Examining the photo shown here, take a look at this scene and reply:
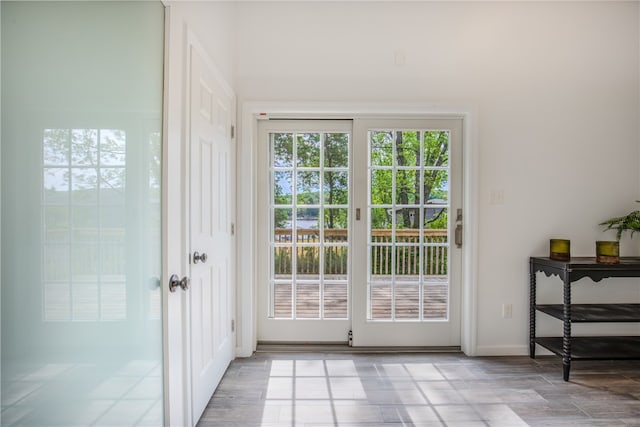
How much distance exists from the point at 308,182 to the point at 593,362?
2.56 meters

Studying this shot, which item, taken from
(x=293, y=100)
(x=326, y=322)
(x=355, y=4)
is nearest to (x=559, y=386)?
(x=326, y=322)

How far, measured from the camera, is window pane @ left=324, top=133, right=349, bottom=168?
9.37ft

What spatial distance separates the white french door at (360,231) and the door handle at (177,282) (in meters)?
1.27

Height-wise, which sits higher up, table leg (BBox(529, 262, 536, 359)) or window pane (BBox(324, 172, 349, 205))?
window pane (BBox(324, 172, 349, 205))

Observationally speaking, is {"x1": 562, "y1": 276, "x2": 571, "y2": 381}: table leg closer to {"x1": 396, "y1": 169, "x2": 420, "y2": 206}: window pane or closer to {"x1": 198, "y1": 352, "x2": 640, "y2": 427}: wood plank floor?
{"x1": 198, "y1": 352, "x2": 640, "y2": 427}: wood plank floor

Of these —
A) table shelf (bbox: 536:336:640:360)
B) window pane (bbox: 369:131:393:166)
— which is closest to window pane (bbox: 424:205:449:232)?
window pane (bbox: 369:131:393:166)

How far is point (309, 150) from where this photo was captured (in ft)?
9.34

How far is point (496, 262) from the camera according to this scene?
2715mm

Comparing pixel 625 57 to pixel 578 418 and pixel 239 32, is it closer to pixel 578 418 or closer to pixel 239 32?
pixel 578 418

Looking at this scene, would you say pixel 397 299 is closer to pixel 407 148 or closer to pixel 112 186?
pixel 407 148

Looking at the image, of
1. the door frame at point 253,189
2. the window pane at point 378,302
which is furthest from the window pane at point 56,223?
the window pane at point 378,302

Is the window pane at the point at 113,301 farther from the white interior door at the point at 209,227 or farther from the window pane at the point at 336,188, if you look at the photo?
the window pane at the point at 336,188

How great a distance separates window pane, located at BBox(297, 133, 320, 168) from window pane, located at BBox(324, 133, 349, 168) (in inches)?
2.9

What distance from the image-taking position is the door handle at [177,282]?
1.49 meters
